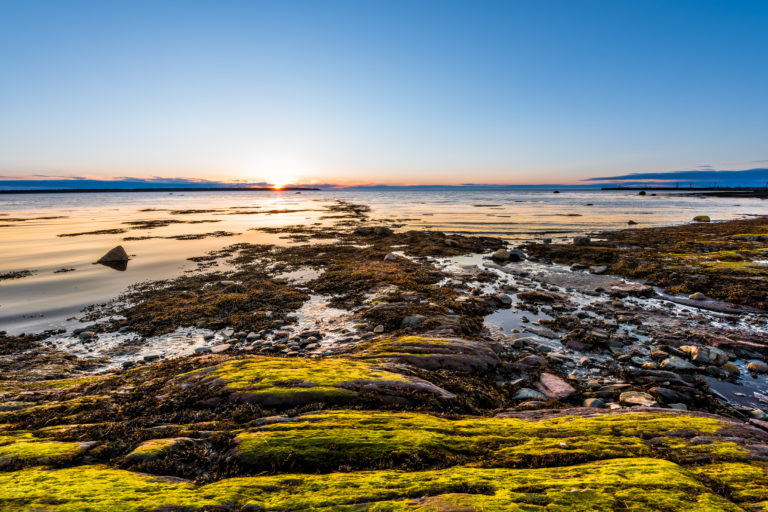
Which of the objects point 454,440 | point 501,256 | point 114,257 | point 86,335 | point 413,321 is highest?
point 114,257

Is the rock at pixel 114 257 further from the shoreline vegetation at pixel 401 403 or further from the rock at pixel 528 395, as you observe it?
the rock at pixel 528 395

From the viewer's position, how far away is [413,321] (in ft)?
37.1

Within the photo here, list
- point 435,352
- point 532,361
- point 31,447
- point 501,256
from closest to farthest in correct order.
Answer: point 31,447
point 435,352
point 532,361
point 501,256

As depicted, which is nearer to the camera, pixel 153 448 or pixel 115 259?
pixel 153 448

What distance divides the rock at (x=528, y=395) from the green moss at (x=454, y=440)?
1.42 metres

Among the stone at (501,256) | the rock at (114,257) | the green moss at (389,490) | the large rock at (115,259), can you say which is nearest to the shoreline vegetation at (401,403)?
the green moss at (389,490)

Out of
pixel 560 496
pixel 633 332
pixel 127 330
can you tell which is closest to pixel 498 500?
pixel 560 496

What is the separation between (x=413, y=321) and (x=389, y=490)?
24.9 ft

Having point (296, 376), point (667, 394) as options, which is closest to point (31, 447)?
point (296, 376)

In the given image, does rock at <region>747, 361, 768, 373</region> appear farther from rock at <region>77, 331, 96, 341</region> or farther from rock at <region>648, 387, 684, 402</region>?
rock at <region>77, 331, 96, 341</region>

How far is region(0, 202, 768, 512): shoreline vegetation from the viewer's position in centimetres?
380

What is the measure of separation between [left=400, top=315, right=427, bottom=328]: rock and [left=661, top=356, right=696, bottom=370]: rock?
6708 mm

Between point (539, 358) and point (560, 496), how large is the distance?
565 cm

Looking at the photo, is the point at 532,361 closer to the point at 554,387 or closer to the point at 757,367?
the point at 554,387
